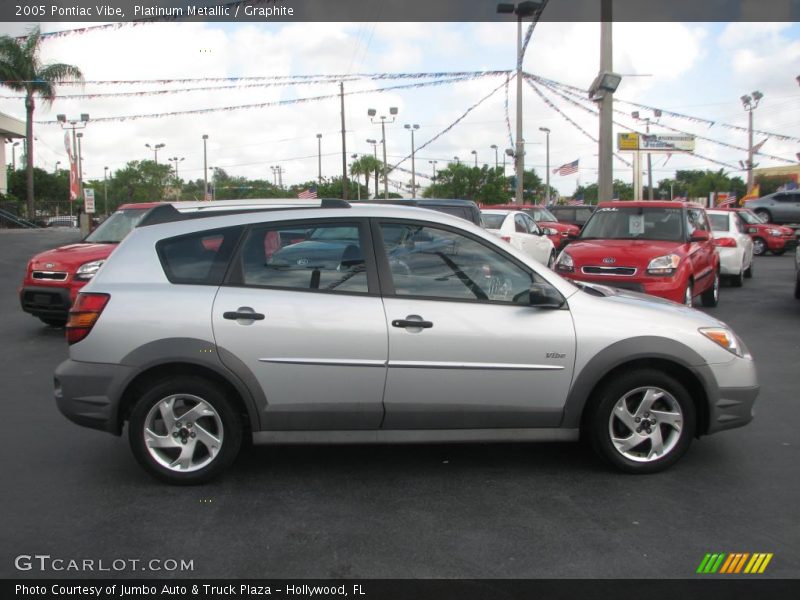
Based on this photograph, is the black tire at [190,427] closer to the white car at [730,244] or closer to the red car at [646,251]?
the red car at [646,251]

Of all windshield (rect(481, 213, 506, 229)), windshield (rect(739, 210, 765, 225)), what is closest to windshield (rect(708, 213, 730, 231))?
windshield (rect(481, 213, 506, 229))

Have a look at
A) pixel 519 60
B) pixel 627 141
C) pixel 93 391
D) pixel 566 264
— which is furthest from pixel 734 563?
pixel 627 141

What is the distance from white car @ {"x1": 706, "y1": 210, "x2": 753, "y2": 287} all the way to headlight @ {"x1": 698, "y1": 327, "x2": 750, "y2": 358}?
36.3ft

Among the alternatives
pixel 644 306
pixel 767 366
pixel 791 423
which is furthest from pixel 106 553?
pixel 767 366

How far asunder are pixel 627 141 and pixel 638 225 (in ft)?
98.8

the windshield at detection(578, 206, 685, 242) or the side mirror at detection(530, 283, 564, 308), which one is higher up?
the windshield at detection(578, 206, 685, 242)

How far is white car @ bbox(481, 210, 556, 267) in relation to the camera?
16.2 meters

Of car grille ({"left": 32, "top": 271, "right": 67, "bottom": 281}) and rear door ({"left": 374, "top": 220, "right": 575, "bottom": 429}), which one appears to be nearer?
rear door ({"left": 374, "top": 220, "right": 575, "bottom": 429})

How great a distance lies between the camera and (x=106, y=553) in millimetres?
3891

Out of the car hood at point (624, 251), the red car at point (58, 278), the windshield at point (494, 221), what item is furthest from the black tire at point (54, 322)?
the windshield at point (494, 221)

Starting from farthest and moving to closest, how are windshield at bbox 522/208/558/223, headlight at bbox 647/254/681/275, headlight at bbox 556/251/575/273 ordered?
→ windshield at bbox 522/208/558/223
headlight at bbox 556/251/575/273
headlight at bbox 647/254/681/275

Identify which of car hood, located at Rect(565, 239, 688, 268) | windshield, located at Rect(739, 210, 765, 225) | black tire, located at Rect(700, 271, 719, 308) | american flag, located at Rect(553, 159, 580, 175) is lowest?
black tire, located at Rect(700, 271, 719, 308)

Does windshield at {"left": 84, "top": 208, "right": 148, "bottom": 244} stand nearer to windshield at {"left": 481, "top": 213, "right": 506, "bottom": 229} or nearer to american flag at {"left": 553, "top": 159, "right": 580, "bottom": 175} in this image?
windshield at {"left": 481, "top": 213, "right": 506, "bottom": 229}

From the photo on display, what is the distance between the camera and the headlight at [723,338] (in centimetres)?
498
